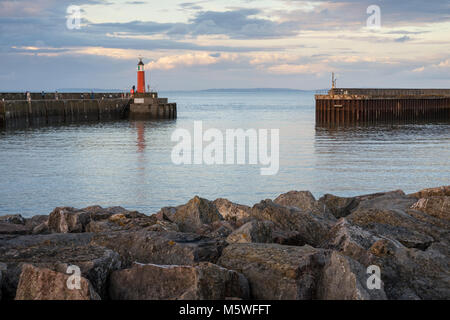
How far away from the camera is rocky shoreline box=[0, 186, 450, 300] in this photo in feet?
14.6

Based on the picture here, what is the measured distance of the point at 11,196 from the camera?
16344mm

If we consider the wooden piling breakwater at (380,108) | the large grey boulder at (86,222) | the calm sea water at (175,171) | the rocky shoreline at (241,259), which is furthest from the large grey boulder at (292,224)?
the wooden piling breakwater at (380,108)

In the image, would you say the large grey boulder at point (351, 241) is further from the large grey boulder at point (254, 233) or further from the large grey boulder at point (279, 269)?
the large grey boulder at point (254, 233)

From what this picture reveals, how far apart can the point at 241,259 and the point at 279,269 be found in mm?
448

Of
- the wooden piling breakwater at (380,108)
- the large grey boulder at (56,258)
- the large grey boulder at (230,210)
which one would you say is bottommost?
the large grey boulder at (230,210)

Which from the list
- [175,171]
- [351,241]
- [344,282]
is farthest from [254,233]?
[175,171]

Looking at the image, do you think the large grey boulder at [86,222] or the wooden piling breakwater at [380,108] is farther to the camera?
the wooden piling breakwater at [380,108]

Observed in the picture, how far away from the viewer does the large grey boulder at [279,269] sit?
4.57 m

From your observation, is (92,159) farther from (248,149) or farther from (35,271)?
(35,271)

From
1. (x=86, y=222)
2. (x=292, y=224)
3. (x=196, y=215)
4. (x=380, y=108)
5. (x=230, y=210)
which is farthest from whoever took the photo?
(x=380, y=108)

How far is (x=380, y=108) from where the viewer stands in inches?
Result: 1917

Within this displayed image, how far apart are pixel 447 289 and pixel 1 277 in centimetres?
383

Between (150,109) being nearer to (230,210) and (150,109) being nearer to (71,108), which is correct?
(71,108)

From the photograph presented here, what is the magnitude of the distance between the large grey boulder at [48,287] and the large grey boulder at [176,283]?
1.22 ft
